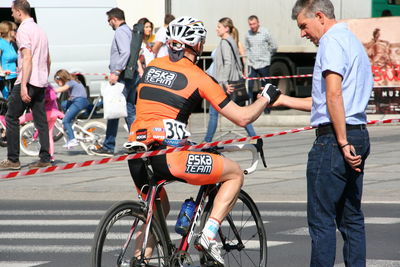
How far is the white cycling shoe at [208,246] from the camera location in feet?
20.0

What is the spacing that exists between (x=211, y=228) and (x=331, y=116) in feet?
3.20

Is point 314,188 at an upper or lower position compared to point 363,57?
lower

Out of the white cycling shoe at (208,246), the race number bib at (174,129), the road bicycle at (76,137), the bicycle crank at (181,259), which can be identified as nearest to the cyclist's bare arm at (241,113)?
the race number bib at (174,129)

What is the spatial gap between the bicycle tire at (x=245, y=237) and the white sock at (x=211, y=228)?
0.31 metres

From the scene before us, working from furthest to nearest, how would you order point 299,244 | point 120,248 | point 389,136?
1. point 389,136
2. point 299,244
3. point 120,248

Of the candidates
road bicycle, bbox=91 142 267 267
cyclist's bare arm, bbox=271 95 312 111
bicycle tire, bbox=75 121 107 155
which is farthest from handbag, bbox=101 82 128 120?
cyclist's bare arm, bbox=271 95 312 111

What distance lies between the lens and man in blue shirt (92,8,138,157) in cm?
1431

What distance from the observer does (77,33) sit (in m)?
21.5

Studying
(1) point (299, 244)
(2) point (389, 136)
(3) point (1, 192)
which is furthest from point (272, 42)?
(1) point (299, 244)

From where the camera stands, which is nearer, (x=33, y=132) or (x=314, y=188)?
(x=314, y=188)

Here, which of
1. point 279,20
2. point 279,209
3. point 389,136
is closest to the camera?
point 279,209

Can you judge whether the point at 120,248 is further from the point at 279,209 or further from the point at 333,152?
the point at 279,209

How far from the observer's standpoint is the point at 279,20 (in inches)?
942

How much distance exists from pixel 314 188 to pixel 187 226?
0.77 meters
